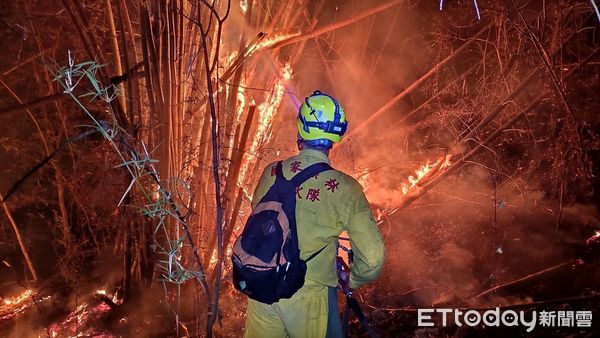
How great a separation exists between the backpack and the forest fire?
0.02m

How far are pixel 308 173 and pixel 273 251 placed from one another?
0.60 m

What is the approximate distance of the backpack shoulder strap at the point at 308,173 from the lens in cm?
279

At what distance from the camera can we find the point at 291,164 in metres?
2.92

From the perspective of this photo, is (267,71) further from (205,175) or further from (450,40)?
(450,40)

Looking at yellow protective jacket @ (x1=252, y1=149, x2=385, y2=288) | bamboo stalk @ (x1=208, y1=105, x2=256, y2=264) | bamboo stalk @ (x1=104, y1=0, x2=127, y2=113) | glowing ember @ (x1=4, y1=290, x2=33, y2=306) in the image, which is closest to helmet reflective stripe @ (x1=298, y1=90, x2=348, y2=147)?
yellow protective jacket @ (x1=252, y1=149, x2=385, y2=288)

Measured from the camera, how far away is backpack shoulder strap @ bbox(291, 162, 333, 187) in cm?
279

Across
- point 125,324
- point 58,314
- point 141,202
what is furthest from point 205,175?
point 58,314

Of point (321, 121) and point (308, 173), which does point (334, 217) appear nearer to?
point (308, 173)

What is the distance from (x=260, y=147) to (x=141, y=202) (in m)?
1.77

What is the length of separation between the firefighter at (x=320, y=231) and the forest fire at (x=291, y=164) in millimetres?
16

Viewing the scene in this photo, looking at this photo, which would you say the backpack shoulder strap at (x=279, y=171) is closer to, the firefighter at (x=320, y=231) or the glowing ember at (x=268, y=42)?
the firefighter at (x=320, y=231)

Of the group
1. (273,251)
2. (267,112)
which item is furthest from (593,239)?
(273,251)

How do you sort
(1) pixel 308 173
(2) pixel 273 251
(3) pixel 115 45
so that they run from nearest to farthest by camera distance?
1. (2) pixel 273 251
2. (1) pixel 308 173
3. (3) pixel 115 45

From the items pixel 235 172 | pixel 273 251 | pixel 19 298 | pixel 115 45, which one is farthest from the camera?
pixel 19 298
